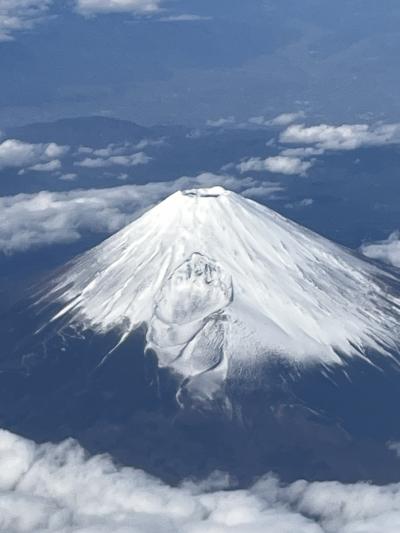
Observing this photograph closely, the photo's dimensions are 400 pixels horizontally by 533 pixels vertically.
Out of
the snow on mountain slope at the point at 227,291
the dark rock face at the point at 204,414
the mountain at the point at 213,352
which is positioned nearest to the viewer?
the dark rock face at the point at 204,414

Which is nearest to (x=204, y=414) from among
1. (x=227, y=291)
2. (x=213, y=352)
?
(x=213, y=352)

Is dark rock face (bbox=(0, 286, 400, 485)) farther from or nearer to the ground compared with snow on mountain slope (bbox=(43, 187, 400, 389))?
nearer to the ground

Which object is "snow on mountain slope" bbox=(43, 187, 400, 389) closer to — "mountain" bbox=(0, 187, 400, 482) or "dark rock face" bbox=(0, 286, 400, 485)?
"mountain" bbox=(0, 187, 400, 482)

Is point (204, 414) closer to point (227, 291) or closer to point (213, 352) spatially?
point (213, 352)


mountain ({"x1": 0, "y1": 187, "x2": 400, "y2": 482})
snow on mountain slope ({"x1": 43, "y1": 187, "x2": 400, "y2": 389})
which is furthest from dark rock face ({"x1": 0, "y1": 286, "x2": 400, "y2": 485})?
snow on mountain slope ({"x1": 43, "y1": 187, "x2": 400, "y2": 389})

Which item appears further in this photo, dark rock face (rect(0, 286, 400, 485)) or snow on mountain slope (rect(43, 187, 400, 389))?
snow on mountain slope (rect(43, 187, 400, 389))

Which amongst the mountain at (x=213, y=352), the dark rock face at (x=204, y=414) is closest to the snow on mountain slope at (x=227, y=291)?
the mountain at (x=213, y=352)

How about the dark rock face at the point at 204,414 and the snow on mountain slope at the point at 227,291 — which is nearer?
the dark rock face at the point at 204,414

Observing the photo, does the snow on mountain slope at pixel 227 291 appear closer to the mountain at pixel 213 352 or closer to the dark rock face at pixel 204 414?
the mountain at pixel 213 352
